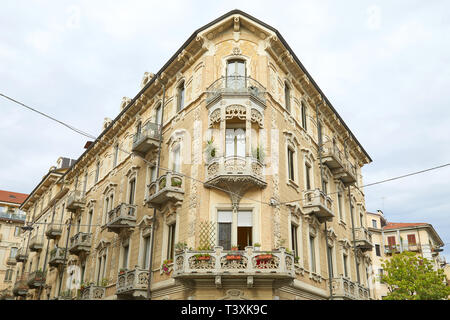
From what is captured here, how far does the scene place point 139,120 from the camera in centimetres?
2620

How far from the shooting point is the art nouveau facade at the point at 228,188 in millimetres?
16469

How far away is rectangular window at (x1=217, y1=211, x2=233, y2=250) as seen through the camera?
16609 mm

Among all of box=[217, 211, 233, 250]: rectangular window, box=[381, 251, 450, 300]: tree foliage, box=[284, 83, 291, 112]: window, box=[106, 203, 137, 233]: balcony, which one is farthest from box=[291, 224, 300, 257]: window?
box=[381, 251, 450, 300]: tree foliage

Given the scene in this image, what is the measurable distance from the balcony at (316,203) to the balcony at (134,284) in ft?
26.9

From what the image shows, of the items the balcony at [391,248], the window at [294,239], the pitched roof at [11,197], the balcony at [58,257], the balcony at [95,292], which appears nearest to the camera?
the window at [294,239]

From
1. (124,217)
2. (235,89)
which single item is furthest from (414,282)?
(124,217)

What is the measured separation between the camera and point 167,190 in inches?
725

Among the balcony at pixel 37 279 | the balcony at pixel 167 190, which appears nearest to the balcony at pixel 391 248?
the balcony at pixel 37 279

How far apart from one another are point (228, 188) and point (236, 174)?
0.89 metres

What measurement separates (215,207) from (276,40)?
8.89m

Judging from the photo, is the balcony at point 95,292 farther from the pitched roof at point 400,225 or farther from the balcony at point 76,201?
the pitched roof at point 400,225

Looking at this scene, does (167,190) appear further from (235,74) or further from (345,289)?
(345,289)
